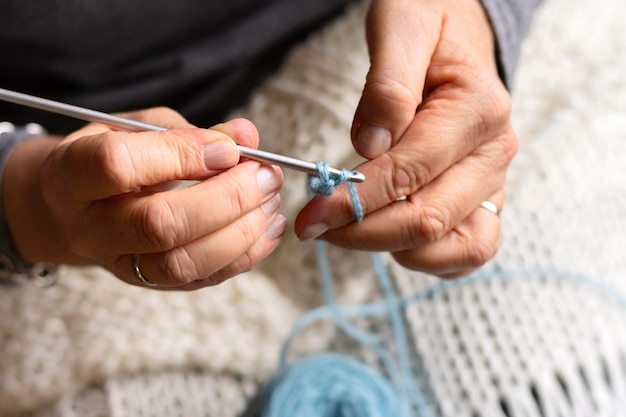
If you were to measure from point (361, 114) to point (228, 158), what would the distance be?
0.14 m

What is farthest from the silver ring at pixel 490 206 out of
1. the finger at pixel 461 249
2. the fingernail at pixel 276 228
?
the fingernail at pixel 276 228

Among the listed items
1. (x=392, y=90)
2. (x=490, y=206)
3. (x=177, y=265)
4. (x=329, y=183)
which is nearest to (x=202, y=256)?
(x=177, y=265)

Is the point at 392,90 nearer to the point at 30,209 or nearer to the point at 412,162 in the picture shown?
the point at 412,162

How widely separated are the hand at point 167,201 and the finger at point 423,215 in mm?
91

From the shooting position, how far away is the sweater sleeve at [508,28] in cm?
72

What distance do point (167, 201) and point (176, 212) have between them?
1 cm

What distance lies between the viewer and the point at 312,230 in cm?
57

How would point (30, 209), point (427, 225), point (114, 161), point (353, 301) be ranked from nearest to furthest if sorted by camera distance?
1. point (114, 161)
2. point (427, 225)
3. point (30, 209)
4. point (353, 301)

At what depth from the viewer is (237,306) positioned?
2.65 feet

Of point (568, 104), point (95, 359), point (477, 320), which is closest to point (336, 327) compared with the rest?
point (477, 320)

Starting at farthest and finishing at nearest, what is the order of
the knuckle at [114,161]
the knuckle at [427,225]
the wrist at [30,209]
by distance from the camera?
the wrist at [30,209], the knuckle at [427,225], the knuckle at [114,161]

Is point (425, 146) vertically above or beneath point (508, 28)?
beneath

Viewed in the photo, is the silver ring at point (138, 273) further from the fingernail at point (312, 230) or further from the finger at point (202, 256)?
the fingernail at point (312, 230)

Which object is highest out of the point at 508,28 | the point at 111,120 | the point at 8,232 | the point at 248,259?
the point at 508,28
